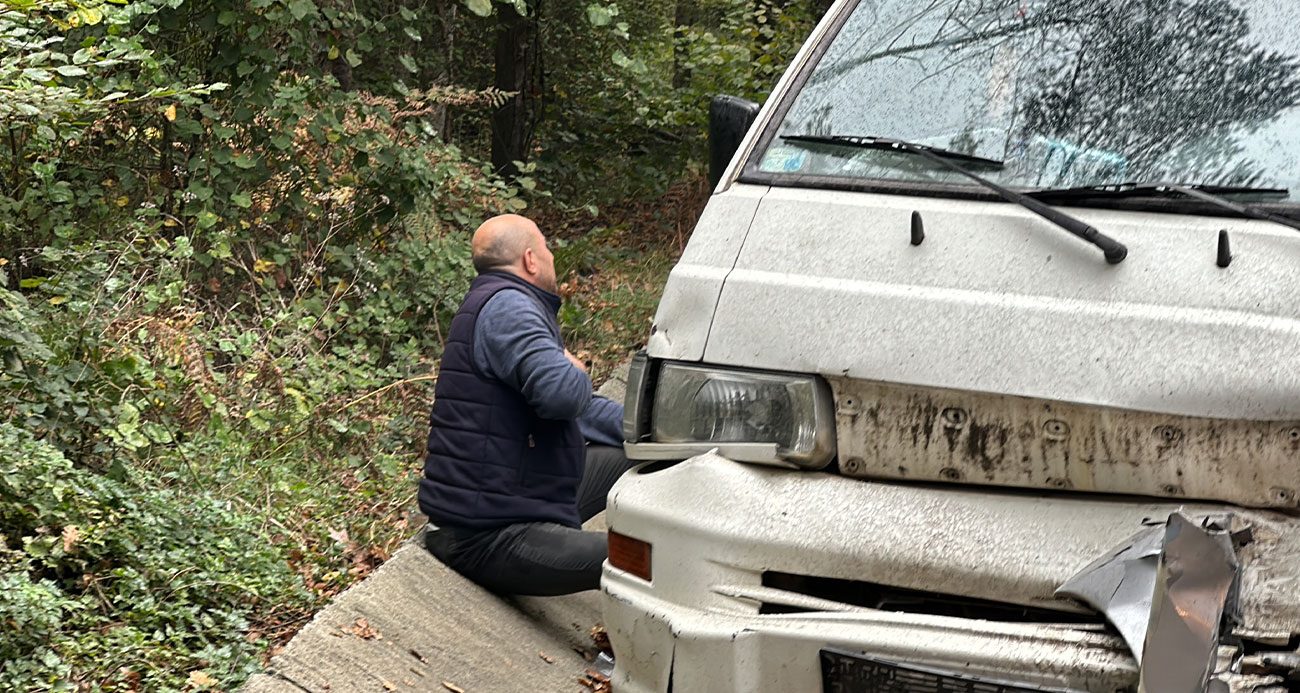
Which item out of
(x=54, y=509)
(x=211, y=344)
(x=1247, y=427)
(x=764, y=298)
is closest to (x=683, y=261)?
(x=764, y=298)

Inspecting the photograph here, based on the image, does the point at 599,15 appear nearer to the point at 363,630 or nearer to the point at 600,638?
the point at 600,638

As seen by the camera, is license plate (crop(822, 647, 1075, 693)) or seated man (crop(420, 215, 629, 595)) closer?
license plate (crop(822, 647, 1075, 693))

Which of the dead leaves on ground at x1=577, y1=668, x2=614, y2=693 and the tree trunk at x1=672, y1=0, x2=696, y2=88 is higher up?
the tree trunk at x1=672, y1=0, x2=696, y2=88

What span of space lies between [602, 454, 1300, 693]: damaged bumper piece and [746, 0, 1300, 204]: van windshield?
2.52ft

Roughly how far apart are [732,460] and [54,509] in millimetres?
2423

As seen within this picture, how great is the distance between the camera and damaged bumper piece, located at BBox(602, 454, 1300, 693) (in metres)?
2.36

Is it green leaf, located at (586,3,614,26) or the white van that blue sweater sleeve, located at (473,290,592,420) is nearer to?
the white van

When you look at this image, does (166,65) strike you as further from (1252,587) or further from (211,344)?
(1252,587)

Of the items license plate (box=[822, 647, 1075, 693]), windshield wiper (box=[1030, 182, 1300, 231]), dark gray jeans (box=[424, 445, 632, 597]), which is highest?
windshield wiper (box=[1030, 182, 1300, 231])

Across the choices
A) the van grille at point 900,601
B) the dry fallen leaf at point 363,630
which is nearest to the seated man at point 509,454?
the dry fallen leaf at point 363,630

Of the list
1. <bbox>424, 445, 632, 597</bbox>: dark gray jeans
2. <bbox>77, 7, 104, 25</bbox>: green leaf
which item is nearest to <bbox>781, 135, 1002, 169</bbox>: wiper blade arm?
<bbox>424, 445, 632, 597</bbox>: dark gray jeans

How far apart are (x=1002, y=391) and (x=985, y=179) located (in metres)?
0.55

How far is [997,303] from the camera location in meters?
2.77

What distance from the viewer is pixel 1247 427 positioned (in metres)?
2.55
